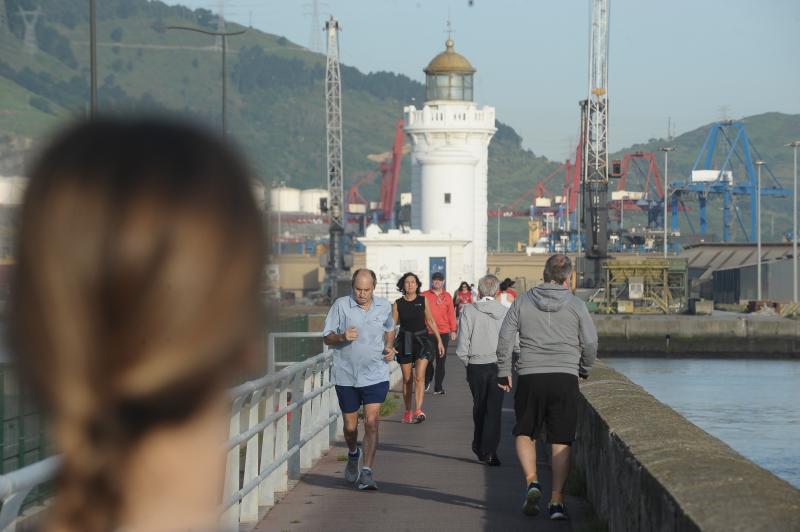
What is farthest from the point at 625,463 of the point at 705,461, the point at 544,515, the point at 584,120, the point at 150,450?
the point at 584,120

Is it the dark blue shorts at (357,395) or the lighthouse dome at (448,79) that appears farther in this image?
the lighthouse dome at (448,79)

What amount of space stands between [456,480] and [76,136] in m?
12.1

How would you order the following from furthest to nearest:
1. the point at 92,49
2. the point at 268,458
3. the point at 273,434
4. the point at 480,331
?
the point at 92,49 → the point at 480,331 → the point at 273,434 → the point at 268,458

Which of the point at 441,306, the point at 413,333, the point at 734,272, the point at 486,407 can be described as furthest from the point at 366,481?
the point at 734,272

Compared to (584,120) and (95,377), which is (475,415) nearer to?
(95,377)

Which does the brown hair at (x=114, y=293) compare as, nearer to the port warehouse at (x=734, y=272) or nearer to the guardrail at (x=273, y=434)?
the guardrail at (x=273, y=434)

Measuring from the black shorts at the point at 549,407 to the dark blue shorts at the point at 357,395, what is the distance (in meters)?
2.08

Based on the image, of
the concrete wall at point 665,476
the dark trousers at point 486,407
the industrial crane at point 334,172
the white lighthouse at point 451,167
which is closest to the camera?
the concrete wall at point 665,476

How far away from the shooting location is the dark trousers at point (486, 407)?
A: 1402cm

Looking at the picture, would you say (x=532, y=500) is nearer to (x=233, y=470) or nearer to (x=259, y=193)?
(x=233, y=470)

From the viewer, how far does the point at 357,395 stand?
12594 mm

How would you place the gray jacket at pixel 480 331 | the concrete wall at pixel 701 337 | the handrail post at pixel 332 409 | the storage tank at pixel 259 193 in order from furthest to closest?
the concrete wall at pixel 701 337
the handrail post at pixel 332 409
the gray jacket at pixel 480 331
the storage tank at pixel 259 193

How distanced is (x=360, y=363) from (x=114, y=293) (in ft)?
37.4

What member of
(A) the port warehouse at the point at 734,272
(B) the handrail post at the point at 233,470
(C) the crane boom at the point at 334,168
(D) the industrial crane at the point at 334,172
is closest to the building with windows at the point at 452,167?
(A) the port warehouse at the point at 734,272
